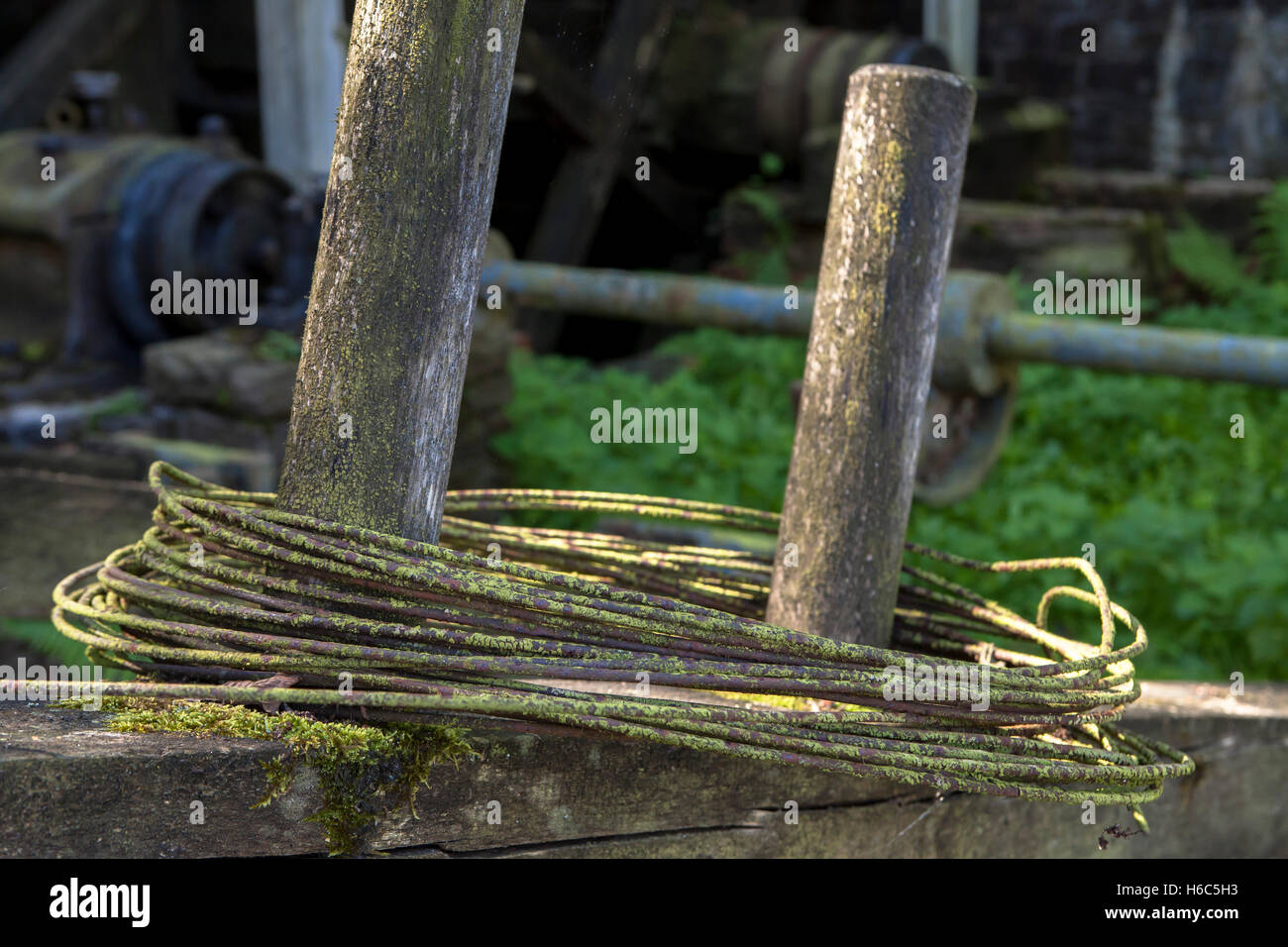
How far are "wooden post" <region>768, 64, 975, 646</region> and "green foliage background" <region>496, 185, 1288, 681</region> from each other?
2165mm

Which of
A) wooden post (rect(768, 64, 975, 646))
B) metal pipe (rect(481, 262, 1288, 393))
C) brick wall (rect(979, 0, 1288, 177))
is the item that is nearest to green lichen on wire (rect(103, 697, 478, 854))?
wooden post (rect(768, 64, 975, 646))

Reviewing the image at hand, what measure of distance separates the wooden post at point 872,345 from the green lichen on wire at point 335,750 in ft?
2.20

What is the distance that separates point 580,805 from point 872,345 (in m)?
0.80

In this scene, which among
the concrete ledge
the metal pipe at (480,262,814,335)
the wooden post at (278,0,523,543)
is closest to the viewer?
the concrete ledge

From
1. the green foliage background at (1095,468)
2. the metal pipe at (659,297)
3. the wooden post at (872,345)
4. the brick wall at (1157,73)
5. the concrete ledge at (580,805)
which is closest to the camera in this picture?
the concrete ledge at (580,805)

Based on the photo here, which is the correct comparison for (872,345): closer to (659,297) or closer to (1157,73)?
(659,297)

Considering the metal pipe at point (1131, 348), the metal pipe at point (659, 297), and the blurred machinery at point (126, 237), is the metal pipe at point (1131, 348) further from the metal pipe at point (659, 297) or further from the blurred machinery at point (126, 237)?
the blurred machinery at point (126, 237)

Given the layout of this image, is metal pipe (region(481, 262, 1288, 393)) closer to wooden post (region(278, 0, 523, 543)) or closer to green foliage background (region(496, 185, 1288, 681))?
green foliage background (region(496, 185, 1288, 681))

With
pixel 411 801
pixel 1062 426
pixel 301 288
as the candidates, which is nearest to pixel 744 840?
pixel 411 801

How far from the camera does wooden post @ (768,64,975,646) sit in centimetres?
186

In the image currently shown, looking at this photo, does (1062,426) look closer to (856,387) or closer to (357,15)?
(856,387)

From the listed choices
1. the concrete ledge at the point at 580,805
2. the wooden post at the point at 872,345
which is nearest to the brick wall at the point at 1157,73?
the concrete ledge at the point at 580,805

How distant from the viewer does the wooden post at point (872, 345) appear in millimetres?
1859

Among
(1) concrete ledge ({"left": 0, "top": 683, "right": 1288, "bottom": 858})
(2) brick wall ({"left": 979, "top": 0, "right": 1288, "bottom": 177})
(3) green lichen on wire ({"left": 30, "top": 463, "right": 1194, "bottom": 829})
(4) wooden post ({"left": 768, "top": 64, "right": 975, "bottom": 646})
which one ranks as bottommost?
(1) concrete ledge ({"left": 0, "top": 683, "right": 1288, "bottom": 858})
